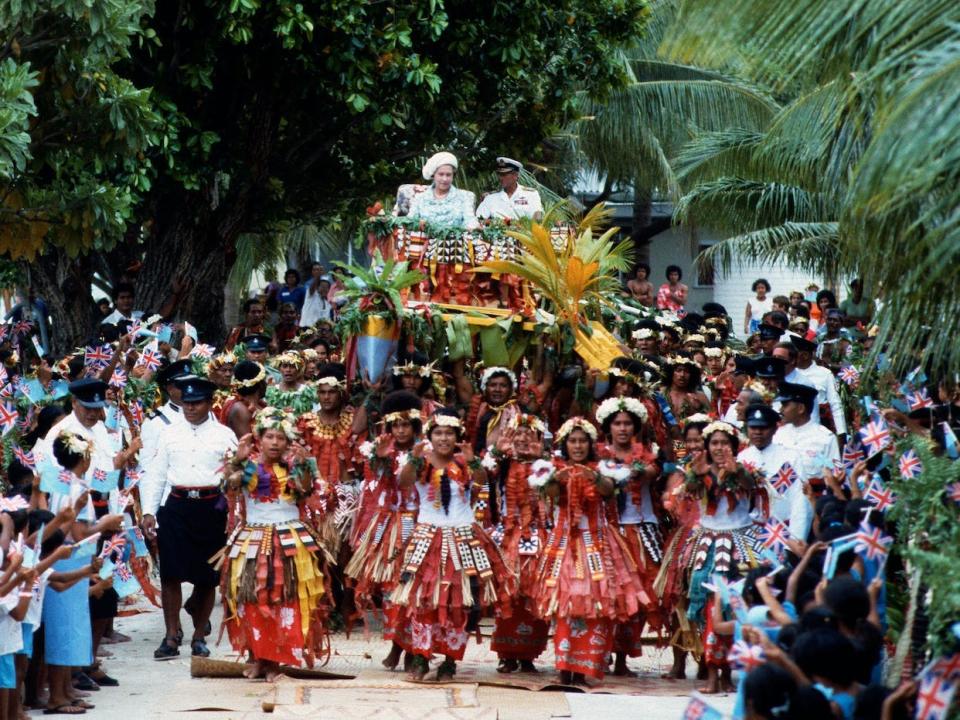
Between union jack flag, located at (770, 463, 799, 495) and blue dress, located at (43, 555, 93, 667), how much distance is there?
4357mm

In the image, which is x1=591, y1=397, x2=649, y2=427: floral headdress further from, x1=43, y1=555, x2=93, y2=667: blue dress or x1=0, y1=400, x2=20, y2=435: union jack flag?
x1=0, y1=400, x2=20, y2=435: union jack flag

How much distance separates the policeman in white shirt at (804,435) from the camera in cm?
1060

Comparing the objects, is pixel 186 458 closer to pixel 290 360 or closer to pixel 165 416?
pixel 165 416

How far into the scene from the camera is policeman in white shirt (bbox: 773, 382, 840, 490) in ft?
34.8

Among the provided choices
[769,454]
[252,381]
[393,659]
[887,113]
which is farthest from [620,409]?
[887,113]

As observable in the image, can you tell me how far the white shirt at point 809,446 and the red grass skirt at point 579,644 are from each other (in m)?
1.66

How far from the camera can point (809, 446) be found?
423 inches

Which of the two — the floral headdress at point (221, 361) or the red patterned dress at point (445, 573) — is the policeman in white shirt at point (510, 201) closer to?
the floral headdress at point (221, 361)

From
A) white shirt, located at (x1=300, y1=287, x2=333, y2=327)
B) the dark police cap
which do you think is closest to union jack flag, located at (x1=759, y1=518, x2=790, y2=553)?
the dark police cap

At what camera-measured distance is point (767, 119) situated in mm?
26078

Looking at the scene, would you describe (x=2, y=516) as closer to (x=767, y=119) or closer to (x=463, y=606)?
(x=463, y=606)

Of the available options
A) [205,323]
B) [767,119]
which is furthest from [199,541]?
[767,119]

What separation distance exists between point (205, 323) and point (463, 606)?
9.82 m

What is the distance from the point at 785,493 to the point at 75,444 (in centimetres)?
450
